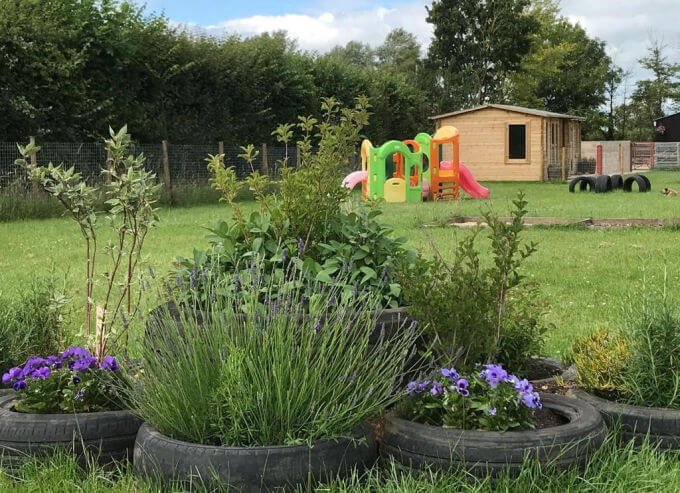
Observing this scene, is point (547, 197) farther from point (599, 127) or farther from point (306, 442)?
point (599, 127)

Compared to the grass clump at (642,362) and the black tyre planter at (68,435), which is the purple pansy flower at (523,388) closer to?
the grass clump at (642,362)

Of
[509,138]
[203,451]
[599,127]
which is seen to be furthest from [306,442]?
[599,127]

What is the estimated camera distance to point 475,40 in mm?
46531

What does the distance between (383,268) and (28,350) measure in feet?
6.00

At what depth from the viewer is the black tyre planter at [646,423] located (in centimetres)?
283

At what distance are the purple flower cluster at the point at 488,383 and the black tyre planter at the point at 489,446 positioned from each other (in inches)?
4.4

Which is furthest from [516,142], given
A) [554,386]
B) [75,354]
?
[75,354]

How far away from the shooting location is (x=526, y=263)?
8.24m

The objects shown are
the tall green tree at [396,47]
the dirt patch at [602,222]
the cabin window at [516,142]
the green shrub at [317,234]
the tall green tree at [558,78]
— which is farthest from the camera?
the tall green tree at [396,47]

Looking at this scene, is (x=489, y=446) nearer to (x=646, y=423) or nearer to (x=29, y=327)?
(x=646, y=423)

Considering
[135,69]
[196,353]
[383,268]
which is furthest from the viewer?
[135,69]

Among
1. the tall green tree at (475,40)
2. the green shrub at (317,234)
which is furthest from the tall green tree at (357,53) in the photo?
the green shrub at (317,234)

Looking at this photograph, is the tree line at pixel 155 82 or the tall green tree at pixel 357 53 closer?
the tree line at pixel 155 82

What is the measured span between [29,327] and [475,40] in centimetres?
4556
